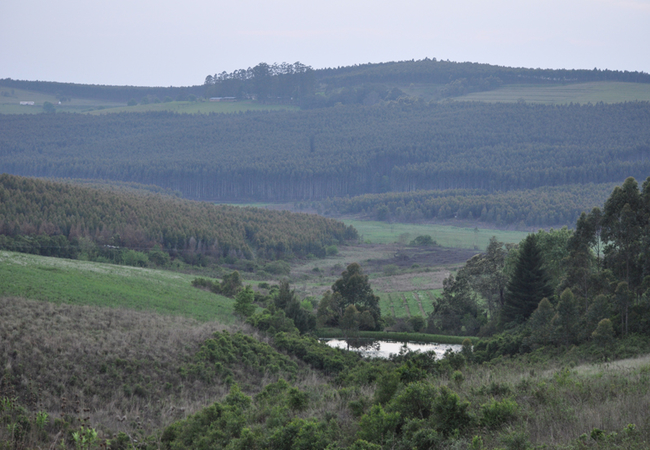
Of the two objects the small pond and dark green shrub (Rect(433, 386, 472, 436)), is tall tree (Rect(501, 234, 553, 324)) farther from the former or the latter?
dark green shrub (Rect(433, 386, 472, 436))

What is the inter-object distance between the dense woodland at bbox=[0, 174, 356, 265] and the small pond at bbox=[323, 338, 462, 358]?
1539 inches

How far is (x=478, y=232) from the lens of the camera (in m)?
138

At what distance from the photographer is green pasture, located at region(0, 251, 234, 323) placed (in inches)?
1439

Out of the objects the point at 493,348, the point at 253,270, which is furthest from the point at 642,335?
the point at 253,270

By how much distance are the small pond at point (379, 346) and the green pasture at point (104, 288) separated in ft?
31.7

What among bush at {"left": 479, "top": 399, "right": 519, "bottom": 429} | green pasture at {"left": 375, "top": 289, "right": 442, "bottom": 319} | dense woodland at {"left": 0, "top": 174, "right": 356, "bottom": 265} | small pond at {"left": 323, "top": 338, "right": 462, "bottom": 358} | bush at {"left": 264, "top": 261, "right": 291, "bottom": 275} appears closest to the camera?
bush at {"left": 479, "top": 399, "right": 519, "bottom": 429}

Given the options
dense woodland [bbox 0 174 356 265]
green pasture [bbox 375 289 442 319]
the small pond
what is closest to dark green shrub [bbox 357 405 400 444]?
the small pond

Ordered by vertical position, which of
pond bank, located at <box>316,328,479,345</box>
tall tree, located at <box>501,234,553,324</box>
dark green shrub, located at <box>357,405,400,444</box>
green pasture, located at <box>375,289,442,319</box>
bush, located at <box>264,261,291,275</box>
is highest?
dark green shrub, located at <box>357,405,400,444</box>

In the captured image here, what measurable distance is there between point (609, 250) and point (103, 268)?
129ft

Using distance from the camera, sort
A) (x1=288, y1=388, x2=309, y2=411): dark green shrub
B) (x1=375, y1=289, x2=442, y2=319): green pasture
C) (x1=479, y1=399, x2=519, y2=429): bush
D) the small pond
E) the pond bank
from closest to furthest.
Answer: (x1=479, y1=399, x2=519, y2=429): bush
(x1=288, y1=388, x2=309, y2=411): dark green shrub
the small pond
the pond bank
(x1=375, y1=289, x2=442, y2=319): green pasture

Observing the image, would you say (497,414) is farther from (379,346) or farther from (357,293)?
(357,293)

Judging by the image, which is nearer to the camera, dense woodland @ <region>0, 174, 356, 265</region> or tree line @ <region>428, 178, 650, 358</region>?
tree line @ <region>428, 178, 650, 358</region>

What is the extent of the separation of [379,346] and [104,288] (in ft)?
70.0

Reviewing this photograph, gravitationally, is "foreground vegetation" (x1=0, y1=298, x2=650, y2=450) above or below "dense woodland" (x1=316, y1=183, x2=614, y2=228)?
above
